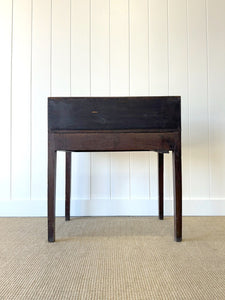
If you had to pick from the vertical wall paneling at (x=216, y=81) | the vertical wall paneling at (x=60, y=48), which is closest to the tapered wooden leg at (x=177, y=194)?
the vertical wall paneling at (x=216, y=81)

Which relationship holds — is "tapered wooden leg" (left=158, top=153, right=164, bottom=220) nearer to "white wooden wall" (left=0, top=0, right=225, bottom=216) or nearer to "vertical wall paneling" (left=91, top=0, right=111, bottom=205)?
Answer: "white wooden wall" (left=0, top=0, right=225, bottom=216)

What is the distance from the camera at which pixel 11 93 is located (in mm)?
1431

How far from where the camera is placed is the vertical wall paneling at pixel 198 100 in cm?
142

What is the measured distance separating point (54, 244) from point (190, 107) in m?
1.03

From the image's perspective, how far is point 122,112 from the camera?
95 centimetres

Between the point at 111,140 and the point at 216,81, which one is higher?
the point at 216,81

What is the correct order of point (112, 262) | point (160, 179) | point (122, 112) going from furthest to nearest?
point (160, 179)
point (122, 112)
point (112, 262)

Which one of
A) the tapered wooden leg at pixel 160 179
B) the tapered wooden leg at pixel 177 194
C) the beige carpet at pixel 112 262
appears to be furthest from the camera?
the tapered wooden leg at pixel 160 179

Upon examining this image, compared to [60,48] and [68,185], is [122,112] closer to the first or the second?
[68,185]

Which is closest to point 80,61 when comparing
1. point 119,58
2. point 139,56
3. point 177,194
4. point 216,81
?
point 119,58

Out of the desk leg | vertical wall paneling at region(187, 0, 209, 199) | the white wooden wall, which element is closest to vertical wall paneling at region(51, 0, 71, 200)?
the white wooden wall

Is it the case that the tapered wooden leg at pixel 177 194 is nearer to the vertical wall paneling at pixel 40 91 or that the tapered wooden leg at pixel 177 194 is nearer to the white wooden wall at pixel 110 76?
the white wooden wall at pixel 110 76

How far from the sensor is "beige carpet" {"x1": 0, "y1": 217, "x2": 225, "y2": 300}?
59cm

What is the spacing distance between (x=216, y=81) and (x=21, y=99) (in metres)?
1.13
